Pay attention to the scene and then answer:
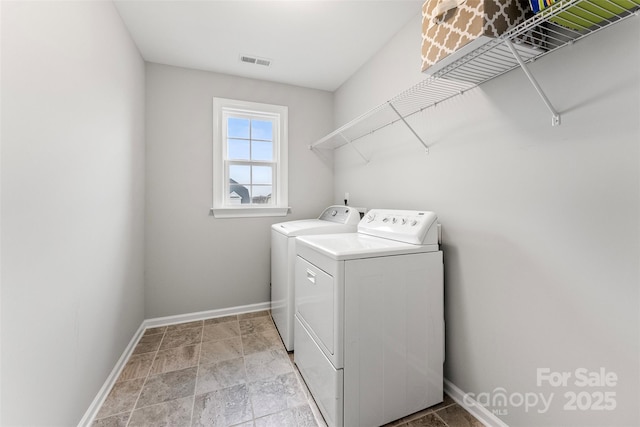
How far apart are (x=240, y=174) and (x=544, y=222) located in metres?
2.53

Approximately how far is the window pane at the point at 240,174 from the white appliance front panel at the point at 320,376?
5.40 ft

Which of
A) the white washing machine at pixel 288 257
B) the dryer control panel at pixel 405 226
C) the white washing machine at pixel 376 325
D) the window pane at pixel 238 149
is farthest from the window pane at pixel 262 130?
the white washing machine at pixel 376 325

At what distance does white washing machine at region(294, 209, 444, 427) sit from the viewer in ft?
4.15

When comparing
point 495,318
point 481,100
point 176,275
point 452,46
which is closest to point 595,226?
point 495,318

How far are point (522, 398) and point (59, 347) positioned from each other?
2.10m

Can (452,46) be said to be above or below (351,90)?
below

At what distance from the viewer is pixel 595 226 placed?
984mm

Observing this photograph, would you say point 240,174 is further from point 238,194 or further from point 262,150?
point 262,150

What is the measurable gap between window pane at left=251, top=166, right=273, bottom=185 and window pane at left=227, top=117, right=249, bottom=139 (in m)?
0.36

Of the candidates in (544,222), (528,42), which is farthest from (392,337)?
(528,42)

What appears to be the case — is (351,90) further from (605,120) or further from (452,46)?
(605,120)

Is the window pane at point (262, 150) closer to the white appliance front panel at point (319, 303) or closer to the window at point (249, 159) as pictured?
the window at point (249, 159)

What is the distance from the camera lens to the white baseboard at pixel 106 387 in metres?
1.37

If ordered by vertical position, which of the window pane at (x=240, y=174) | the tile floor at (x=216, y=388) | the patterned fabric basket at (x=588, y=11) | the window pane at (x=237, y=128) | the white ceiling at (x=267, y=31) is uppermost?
the white ceiling at (x=267, y=31)
